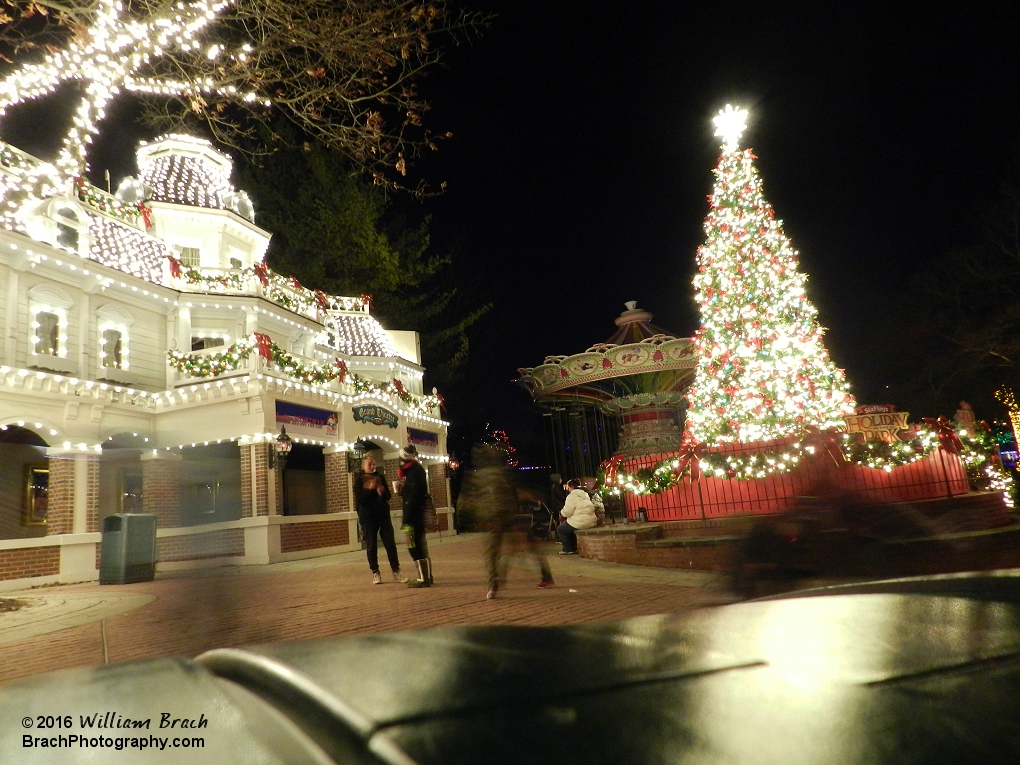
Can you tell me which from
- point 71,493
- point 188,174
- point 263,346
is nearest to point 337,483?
point 263,346

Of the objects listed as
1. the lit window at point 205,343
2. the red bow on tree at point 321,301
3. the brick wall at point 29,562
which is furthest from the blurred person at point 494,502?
the red bow on tree at point 321,301

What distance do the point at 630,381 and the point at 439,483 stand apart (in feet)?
28.2

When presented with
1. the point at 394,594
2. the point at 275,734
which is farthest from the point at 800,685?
the point at 394,594

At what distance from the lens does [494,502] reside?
6914 mm

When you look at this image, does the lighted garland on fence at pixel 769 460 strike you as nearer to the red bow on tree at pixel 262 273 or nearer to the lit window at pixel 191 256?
the red bow on tree at pixel 262 273

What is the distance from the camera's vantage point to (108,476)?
15.6 meters

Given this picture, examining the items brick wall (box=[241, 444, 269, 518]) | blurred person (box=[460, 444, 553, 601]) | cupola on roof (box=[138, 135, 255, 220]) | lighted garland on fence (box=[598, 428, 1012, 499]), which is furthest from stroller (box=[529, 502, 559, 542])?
cupola on roof (box=[138, 135, 255, 220])

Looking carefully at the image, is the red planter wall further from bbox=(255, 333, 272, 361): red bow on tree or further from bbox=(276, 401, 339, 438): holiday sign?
bbox=(255, 333, 272, 361): red bow on tree

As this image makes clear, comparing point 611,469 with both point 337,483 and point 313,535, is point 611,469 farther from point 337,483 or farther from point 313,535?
point 337,483

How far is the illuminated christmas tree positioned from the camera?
11.7m

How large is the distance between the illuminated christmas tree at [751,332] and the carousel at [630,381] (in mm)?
5624

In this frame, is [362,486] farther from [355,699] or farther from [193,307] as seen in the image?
[193,307]

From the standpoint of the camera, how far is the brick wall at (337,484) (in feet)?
59.9

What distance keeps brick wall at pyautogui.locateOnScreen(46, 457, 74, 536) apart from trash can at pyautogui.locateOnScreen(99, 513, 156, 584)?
2.69m
